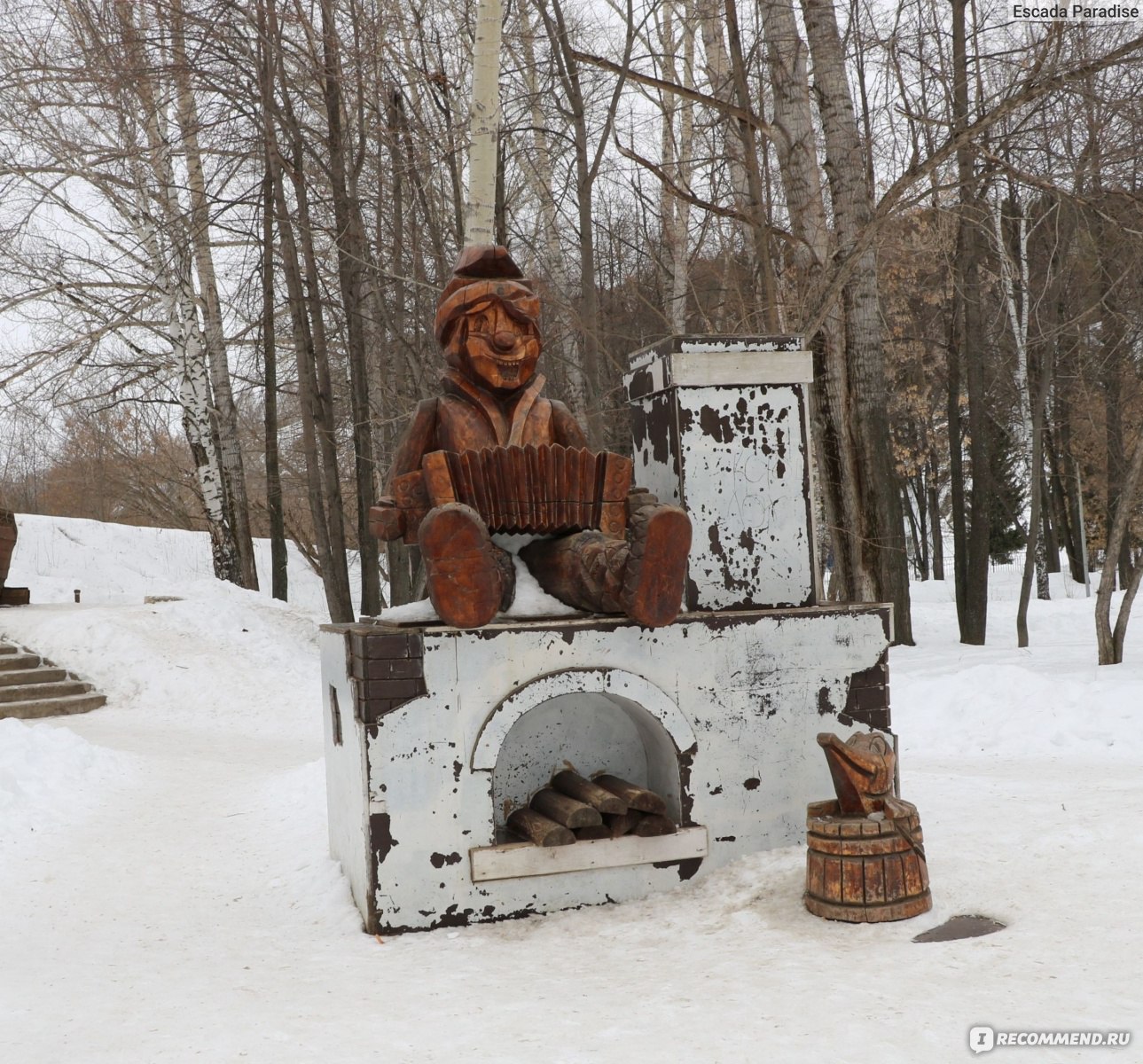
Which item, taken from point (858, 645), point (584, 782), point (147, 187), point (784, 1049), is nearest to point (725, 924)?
point (584, 782)

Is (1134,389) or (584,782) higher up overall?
(1134,389)

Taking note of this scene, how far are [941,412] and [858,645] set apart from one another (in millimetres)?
22083

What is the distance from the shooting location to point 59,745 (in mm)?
7199

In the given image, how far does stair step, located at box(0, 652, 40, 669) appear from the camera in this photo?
11.0m

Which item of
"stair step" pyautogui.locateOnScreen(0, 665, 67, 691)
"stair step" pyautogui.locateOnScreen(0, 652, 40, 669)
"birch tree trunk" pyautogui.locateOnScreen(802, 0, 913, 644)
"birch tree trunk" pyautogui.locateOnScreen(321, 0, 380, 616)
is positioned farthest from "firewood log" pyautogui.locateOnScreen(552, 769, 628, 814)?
"stair step" pyautogui.locateOnScreen(0, 652, 40, 669)

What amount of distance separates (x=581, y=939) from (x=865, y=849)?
1049mm

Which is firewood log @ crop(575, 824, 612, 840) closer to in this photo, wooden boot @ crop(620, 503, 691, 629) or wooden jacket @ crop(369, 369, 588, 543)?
wooden boot @ crop(620, 503, 691, 629)

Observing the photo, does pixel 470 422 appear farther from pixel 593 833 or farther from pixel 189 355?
pixel 189 355

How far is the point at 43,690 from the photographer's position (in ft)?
34.3

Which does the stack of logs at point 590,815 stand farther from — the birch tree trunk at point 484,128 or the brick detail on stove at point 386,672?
the birch tree trunk at point 484,128

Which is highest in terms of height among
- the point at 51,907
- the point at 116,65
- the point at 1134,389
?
the point at 116,65

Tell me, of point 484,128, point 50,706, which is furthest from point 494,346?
point 50,706

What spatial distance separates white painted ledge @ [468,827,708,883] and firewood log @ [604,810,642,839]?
32 mm

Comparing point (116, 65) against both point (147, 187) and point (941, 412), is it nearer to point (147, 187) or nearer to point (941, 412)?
point (147, 187)
